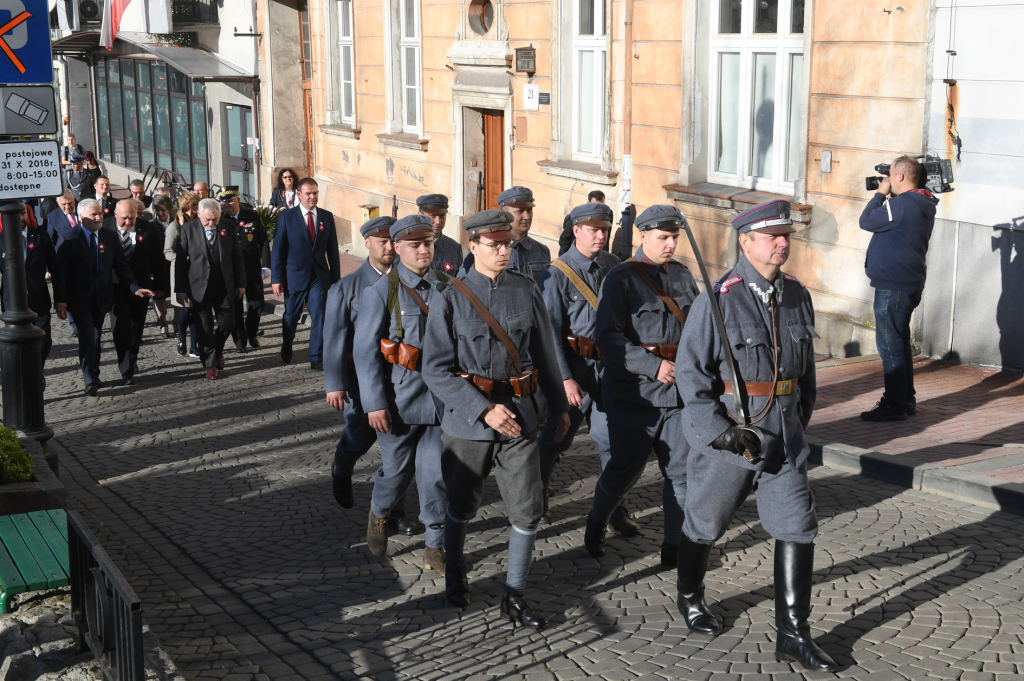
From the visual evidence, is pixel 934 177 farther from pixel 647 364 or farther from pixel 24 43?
pixel 24 43

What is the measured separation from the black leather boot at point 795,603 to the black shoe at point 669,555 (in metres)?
1.09

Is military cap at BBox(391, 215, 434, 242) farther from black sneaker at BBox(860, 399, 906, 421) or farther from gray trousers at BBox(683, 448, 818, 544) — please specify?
black sneaker at BBox(860, 399, 906, 421)

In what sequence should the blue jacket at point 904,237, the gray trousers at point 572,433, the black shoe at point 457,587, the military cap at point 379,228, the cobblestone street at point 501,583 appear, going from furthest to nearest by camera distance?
the blue jacket at point 904,237 < the military cap at point 379,228 < the gray trousers at point 572,433 < the black shoe at point 457,587 < the cobblestone street at point 501,583

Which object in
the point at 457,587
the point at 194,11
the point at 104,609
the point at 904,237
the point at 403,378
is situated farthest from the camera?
the point at 194,11

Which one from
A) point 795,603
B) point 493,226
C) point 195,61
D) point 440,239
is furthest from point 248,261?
point 195,61

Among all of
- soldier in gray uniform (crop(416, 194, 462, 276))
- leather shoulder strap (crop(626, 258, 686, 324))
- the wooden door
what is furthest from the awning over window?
leather shoulder strap (crop(626, 258, 686, 324))

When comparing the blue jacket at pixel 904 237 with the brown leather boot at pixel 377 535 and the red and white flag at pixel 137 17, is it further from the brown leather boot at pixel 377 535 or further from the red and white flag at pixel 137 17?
the red and white flag at pixel 137 17

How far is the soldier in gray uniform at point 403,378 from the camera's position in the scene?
19.5ft

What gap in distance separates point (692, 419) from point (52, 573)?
2.83 metres

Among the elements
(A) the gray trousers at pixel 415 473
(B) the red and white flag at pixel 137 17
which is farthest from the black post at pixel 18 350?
(B) the red and white flag at pixel 137 17

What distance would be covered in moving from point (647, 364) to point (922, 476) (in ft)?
8.04

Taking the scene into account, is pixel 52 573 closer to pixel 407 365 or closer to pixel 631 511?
pixel 407 365

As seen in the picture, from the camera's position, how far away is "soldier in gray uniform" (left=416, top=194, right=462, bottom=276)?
7922 millimetres

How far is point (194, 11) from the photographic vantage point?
83.0ft
